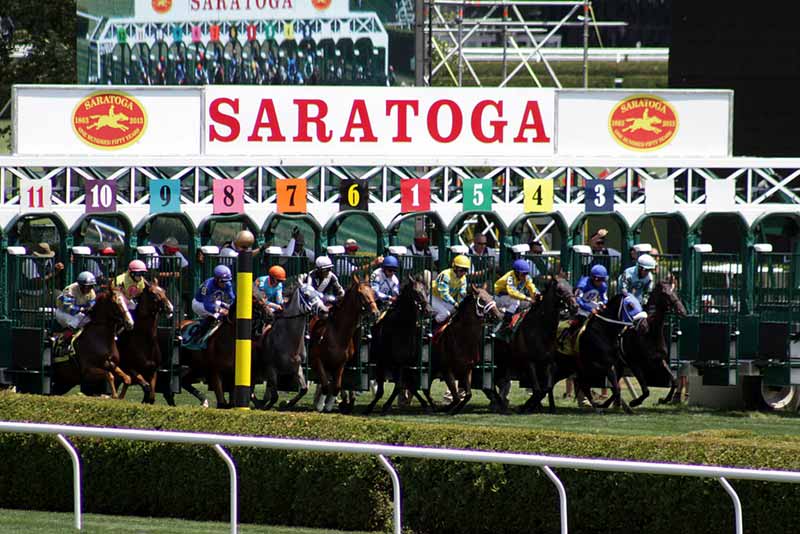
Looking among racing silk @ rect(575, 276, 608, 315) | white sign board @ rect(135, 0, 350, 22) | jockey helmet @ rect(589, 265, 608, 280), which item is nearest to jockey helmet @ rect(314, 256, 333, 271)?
racing silk @ rect(575, 276, 608, 315)

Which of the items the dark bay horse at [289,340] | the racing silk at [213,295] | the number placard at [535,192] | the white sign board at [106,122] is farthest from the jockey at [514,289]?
the white sign board at [106,122]

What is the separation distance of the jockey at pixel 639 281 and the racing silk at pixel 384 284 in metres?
1.91

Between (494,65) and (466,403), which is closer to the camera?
(466,403)

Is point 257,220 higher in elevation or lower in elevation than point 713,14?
lower

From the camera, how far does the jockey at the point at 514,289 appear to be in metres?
15.5

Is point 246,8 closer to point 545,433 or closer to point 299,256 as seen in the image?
point 299,256

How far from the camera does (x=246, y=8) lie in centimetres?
2444

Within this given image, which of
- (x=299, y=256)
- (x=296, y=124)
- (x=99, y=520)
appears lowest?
(x=99, y=520)

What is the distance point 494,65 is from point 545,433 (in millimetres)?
36658

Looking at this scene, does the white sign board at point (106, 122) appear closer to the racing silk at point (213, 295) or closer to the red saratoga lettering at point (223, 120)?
the red saratoga lettering at point (223, 120)

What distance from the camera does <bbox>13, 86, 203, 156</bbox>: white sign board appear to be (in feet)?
58.7

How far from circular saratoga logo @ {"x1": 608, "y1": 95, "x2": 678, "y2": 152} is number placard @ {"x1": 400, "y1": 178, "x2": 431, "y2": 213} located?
2367 mm

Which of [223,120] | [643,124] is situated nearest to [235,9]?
[223,120]

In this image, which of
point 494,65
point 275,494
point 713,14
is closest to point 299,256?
point 275,494
